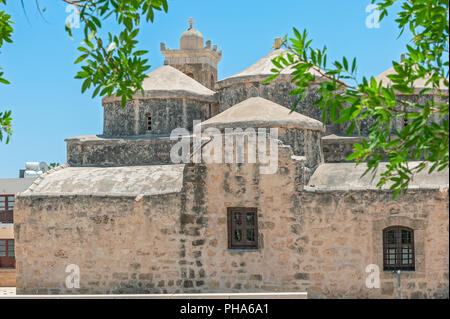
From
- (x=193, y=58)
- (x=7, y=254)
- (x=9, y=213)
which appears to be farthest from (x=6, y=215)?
(x=193, y=58)

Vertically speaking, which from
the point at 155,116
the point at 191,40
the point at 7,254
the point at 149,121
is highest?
the point at 191,40

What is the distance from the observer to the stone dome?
27422mm

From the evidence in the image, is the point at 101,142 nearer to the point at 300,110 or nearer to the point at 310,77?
the point at 300,110

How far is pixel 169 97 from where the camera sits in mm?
18000

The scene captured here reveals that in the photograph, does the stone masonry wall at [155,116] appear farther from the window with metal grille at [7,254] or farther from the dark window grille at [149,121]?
the window with metal grille at [7,254]

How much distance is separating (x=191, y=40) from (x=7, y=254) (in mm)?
11648

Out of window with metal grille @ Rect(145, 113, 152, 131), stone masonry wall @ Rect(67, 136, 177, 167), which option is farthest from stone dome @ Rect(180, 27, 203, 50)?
stone masonry wall @ Rect(67, 136, 177, 167)

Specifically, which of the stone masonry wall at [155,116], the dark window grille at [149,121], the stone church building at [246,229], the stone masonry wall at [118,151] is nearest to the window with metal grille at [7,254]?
the stone masonry wall at [118,151]

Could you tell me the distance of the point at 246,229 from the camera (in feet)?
44.0

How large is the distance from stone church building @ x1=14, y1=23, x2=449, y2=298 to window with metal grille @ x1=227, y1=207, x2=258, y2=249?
21 mm

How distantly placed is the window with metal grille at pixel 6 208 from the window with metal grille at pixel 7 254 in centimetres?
824

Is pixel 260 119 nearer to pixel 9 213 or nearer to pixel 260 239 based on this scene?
pixel 260 239

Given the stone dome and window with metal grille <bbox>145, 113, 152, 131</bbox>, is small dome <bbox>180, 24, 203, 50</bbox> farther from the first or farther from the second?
window with metal grille <bbox>145, 113, 152, 131</bbox>

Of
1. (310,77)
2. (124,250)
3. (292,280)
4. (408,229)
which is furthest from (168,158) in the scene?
(310,77)
